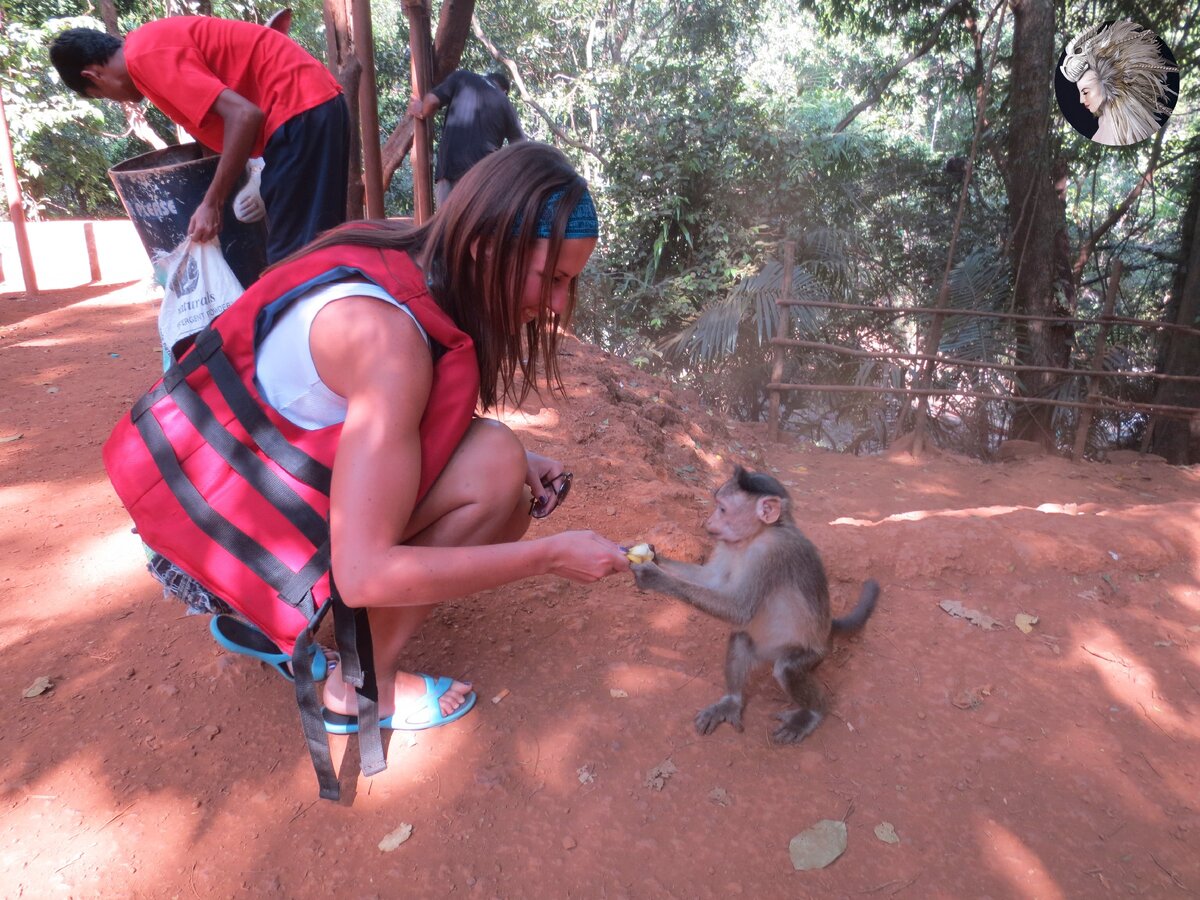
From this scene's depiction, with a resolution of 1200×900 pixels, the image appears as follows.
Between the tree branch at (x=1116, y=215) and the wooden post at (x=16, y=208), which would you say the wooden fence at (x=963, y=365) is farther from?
the wooden post at (x=16, y=208)

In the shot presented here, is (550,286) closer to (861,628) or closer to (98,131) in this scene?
(861,628)

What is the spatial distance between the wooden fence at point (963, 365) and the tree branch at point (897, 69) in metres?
2.70

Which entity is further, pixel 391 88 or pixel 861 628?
pixel 391 88

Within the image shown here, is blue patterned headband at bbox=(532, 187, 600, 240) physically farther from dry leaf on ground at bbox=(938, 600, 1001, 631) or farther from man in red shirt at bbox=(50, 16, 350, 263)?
dry leaf on ground at bbox=(938, 600, 1001, 631)

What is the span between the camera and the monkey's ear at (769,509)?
2.49 metres

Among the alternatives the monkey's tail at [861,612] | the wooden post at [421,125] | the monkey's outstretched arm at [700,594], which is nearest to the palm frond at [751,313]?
the wooden post at [421,125]

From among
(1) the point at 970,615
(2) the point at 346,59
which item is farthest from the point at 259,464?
(2) the point at 346,59

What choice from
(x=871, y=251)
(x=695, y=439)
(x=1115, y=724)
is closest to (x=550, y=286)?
(x=1115, y=724)

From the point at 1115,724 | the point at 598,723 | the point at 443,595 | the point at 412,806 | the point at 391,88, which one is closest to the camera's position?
the point at 443,595

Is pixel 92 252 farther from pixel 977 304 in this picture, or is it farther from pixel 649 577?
pixel 977 304

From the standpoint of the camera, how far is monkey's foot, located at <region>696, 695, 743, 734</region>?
7.24 feet

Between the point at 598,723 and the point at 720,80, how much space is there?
872 cm

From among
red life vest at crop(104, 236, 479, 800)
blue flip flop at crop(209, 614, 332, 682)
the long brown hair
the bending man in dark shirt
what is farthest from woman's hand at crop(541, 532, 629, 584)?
the bending man in dark shirt

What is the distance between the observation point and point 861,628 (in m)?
2.71
